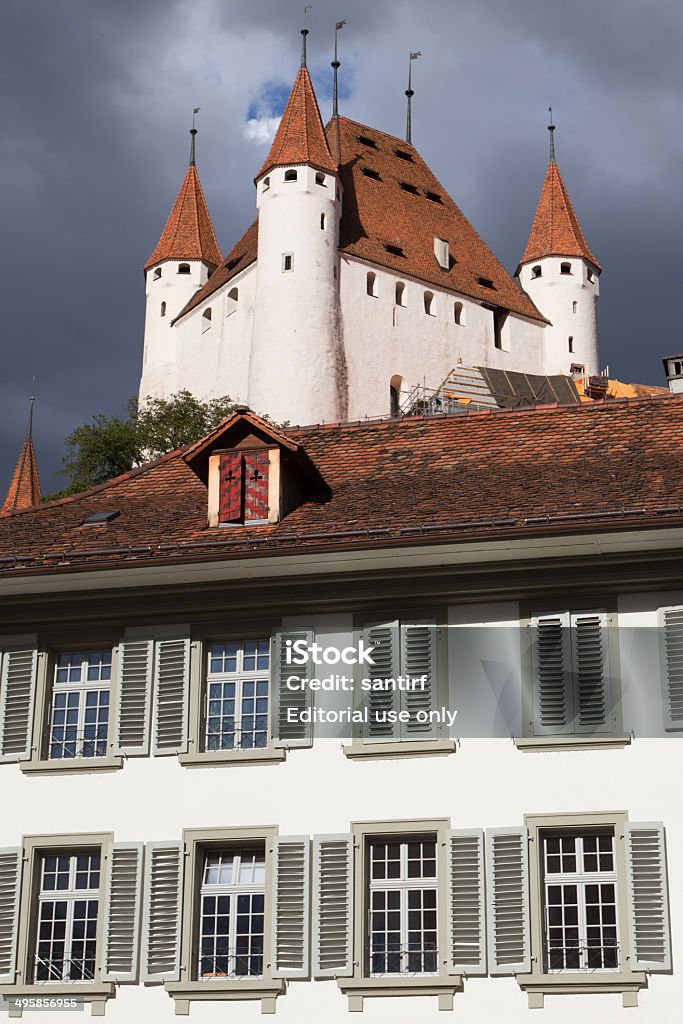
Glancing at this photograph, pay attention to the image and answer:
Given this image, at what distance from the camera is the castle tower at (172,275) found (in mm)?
76062

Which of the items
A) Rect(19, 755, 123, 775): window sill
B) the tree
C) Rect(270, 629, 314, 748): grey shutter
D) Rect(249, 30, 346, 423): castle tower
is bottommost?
Rect(19, 755, 123, 775): window sill

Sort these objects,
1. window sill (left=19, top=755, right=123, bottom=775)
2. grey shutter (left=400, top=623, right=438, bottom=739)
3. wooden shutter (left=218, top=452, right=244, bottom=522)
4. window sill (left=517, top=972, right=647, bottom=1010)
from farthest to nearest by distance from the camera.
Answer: wooden shutter (left=218, top=452, right=244, bottom=522)
window sill (left=19, top=755, right=123, bottom=775)
grey shutter (left=400, top=623, right=438, bottom=739)
window sill (left=517, top=972, right=647, bottom=1010)

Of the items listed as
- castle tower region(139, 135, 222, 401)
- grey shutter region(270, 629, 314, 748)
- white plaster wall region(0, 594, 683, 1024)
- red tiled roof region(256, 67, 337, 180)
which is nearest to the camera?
white plaster wall region(0, 594, 683, 1024)

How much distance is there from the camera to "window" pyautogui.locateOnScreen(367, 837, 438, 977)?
15.9 metres

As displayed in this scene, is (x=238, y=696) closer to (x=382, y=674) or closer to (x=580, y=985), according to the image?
(x=382, y=674)

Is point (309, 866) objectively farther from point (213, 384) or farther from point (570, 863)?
point (213, 384)

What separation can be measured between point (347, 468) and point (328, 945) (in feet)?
18.9

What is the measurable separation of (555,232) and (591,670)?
6618 cm

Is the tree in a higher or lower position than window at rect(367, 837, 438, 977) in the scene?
higher

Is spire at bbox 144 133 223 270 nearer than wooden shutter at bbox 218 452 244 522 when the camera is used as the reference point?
No

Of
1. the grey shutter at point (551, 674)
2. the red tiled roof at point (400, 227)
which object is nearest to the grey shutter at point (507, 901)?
the grey shutter at point (551, 674)

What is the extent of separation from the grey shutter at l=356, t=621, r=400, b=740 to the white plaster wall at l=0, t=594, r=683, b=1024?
0.29m

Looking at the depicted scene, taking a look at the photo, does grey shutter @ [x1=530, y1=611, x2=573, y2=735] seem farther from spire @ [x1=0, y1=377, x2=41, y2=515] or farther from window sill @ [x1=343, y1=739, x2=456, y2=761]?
spire @ [x1=0, y1=377, x2=41, y2=515]

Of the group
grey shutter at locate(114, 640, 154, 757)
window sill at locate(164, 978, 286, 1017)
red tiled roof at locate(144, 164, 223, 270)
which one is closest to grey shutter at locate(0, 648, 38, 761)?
grey shutter at locate(114, 640, 154, 757)
